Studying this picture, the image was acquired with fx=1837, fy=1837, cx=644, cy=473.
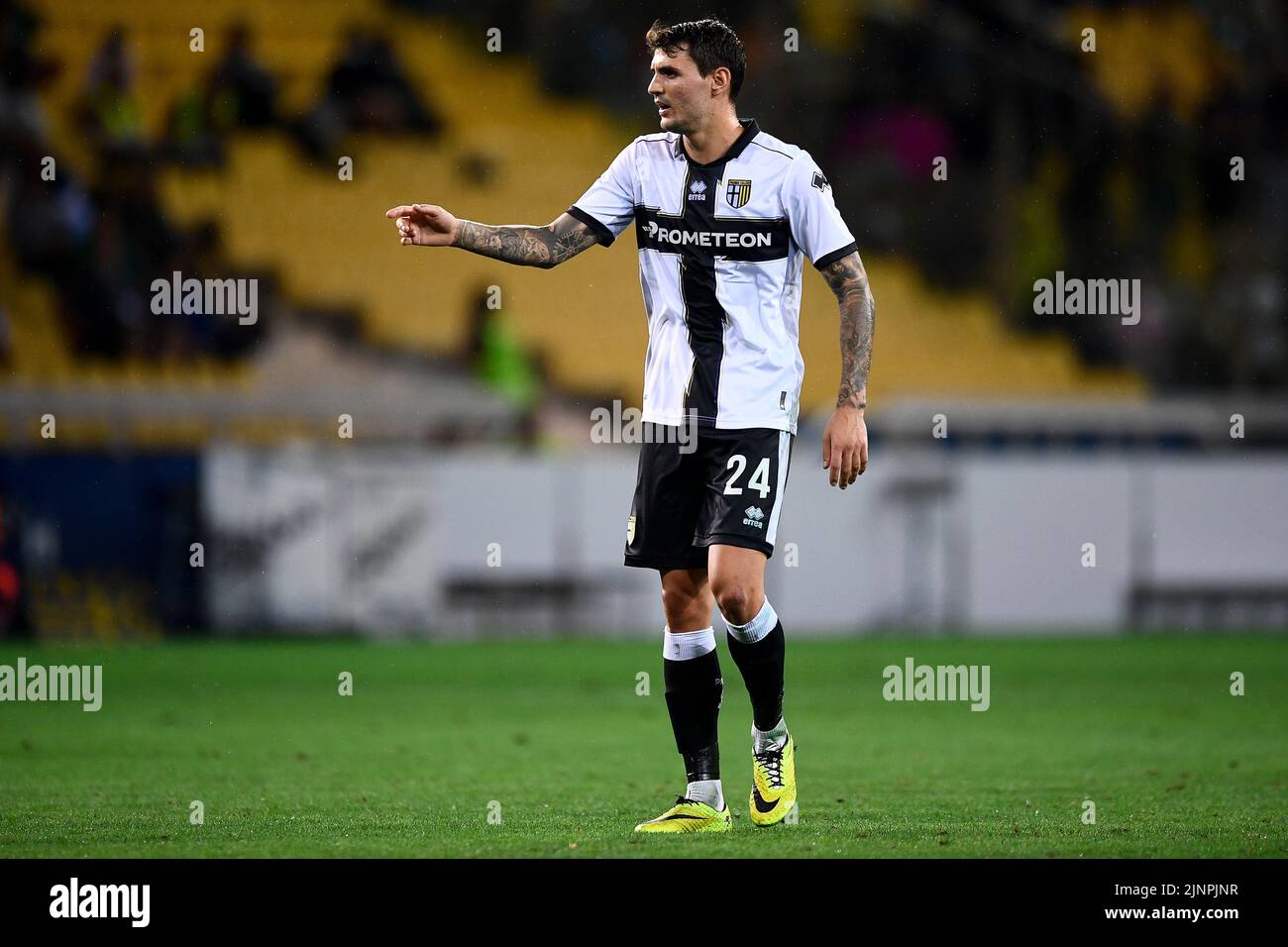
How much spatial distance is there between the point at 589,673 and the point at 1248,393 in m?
8.55

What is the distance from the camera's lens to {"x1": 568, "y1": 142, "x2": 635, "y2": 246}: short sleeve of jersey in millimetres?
6105

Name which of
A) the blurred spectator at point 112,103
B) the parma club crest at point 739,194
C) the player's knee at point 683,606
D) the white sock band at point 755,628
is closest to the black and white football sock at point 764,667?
the white sock band at point 755,628

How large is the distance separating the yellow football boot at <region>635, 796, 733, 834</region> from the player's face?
86.0 inches

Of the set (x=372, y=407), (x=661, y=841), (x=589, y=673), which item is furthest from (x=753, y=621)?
(x=372, y=407)

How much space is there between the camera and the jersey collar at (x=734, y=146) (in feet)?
19.7

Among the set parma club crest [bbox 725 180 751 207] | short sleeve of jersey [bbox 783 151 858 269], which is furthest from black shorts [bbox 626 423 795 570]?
parma club crest [bbox 725 180 751 207]

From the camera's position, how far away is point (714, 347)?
19.6ft

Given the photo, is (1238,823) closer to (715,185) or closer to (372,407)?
(715,185)

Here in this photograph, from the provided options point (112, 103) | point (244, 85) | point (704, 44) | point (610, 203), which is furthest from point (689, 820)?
point (244, 85)

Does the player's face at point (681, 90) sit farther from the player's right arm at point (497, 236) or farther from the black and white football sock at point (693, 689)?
the black and white football sock at point (693, 689)

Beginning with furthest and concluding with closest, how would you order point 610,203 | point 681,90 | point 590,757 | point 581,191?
point 581,191 < point 590,757 < point 610,203 < point 681,90

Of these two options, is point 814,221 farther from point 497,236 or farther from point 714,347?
point 497,236

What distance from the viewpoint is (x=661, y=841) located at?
538 centimetres

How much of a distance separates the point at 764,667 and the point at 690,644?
0.26m
